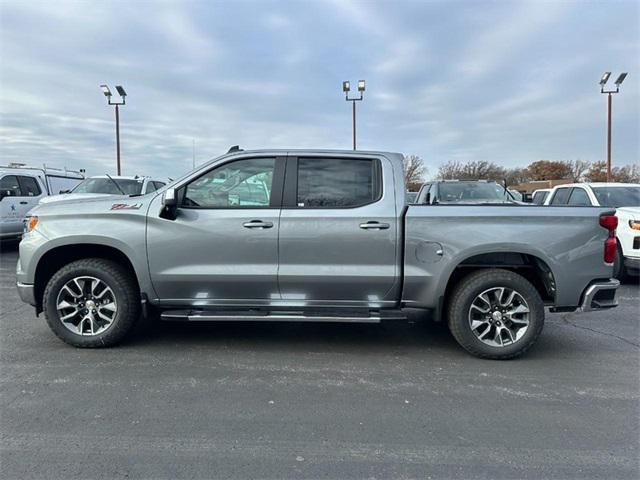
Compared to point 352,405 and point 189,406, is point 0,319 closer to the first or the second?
point 189,406

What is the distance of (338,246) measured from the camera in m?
4.20

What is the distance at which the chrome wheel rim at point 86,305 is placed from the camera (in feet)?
14.3

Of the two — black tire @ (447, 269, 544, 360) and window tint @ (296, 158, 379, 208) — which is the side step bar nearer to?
black tire @ (447, 269, 544, 360)

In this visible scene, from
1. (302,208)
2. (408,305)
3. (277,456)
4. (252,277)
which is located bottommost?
(277,456)

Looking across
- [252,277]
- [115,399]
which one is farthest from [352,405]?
[115,399]

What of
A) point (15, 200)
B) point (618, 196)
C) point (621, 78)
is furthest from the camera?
point (621, 78)

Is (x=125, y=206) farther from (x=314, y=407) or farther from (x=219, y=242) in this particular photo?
(x=314, y=407)

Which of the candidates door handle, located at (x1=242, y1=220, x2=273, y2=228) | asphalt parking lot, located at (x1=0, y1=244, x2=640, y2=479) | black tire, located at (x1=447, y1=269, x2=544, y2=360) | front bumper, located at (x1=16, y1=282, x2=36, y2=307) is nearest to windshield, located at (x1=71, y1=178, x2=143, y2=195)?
asphalt parking lot, located at (x1=0, y1=244, x2=640, y2=479)

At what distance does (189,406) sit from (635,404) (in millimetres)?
3439

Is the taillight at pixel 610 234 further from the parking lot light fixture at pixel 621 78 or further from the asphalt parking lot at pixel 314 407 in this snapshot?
the parking lot light fixture at pixel 621 78

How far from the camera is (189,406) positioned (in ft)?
10.9

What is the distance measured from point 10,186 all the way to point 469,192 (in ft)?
37.1

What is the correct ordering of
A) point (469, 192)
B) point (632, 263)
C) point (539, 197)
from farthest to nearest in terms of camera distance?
point (539, 197) < point (469, 192) < point (632, 263)

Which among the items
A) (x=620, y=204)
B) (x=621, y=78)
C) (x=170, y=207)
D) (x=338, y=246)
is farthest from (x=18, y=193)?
(x=621, y=78)
